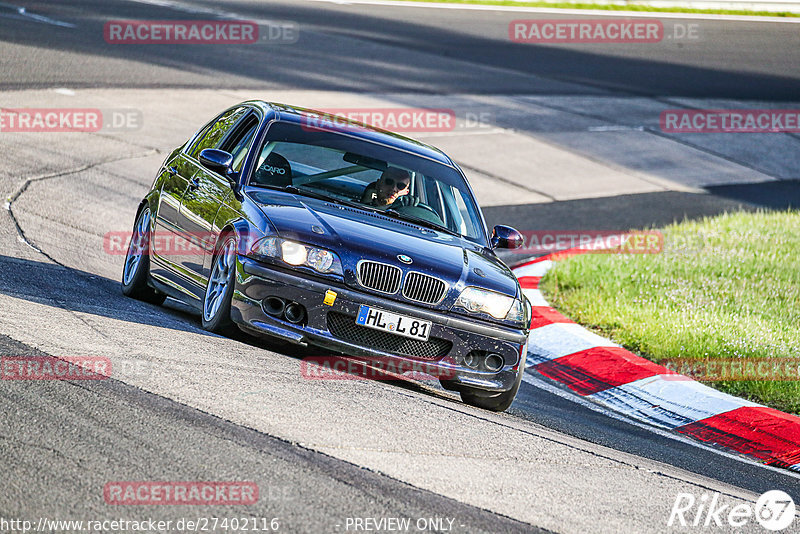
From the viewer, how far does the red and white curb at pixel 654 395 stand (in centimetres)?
754

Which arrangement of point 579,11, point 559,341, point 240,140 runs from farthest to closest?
point 579,11 → point 559,341 → point 240,140

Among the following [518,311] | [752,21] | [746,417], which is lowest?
[746,417]

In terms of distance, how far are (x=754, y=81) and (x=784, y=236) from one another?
623 inches

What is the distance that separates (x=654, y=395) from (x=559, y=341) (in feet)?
4.33

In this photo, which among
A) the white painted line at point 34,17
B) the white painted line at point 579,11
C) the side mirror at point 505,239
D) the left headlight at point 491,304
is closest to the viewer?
the left headlight at point 491,304

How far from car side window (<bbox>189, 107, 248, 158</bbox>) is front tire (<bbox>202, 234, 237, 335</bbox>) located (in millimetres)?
1736

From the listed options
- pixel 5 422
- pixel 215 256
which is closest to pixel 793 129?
pixel 215 256

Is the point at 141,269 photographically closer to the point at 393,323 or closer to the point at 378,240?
the point at 378,240

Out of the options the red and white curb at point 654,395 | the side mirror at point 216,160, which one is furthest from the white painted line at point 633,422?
the side mirror at point 216,160

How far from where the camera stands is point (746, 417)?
7.80 meters

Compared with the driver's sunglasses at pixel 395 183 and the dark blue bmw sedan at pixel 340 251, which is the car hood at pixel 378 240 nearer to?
the dark blue bmw sedan at pixel 340 251

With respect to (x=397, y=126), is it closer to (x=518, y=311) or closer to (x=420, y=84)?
(x=420, y=84)

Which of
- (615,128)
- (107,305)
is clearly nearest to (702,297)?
(107,305)

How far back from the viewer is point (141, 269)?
8.45m
